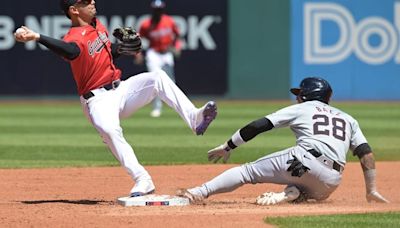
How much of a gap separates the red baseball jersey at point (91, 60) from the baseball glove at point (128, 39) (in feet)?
0.38

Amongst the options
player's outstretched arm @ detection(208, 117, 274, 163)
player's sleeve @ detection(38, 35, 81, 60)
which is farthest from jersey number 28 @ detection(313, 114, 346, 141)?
player's sleeve @ detection(38, 35, 81, 60)

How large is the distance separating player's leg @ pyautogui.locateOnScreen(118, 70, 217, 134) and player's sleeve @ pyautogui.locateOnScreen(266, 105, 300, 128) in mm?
478

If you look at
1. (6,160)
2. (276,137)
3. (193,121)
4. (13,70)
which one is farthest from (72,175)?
(13,70)

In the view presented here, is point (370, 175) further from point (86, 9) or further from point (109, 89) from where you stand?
point (86, 9)

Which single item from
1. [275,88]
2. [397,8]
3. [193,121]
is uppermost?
[193,121]

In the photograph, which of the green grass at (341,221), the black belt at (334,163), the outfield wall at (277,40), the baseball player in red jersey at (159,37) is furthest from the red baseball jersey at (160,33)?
the green grass at (341,221)

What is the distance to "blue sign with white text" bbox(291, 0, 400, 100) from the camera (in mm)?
21406

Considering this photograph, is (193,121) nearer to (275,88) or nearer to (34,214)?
(34,214)

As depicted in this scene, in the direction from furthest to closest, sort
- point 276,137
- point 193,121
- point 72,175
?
point 276,137, point 72,175, point 193,121

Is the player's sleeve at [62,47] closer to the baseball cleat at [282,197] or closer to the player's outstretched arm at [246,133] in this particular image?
the player's outstretched arm at [246,133]

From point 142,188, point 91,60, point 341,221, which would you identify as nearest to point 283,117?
point 341,221

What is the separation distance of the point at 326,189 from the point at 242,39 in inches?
554

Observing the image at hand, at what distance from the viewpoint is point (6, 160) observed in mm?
11758

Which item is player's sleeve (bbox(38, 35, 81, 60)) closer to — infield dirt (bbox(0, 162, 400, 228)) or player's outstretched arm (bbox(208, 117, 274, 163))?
infield dirt (bbox(0, 162, 400, 228))
